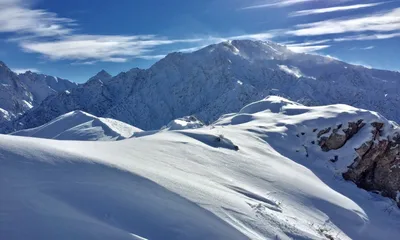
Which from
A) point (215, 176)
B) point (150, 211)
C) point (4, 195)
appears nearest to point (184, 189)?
point (150, 211)

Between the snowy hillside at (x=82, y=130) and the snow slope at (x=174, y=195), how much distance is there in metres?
34.5

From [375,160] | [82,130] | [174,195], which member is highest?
[82,130]

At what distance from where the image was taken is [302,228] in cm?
913

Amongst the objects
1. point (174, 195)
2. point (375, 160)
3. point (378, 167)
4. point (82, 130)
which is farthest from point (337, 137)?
point (82, 130)

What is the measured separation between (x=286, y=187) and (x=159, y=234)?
6.57 metres

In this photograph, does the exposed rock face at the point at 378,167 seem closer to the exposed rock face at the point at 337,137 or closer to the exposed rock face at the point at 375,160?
the exposed rock face at the point at 375,160

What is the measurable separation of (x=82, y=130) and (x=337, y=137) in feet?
131

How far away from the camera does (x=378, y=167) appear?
1725cm

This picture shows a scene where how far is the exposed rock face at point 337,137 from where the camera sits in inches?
734

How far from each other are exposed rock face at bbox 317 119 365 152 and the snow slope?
2.94 meters

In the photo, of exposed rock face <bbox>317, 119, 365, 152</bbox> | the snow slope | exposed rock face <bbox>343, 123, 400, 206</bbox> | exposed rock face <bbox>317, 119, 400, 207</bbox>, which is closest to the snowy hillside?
exposed rock face <bbox>317, 119, 365, 152</bbox>

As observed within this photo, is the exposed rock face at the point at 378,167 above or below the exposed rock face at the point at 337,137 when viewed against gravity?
below

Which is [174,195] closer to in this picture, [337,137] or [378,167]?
[378,167]

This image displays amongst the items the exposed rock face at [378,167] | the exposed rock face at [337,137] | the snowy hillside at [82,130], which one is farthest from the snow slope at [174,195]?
the snowy hillside at [82,130]
